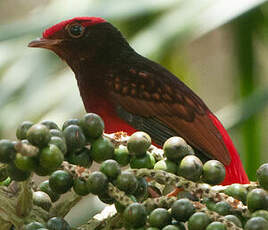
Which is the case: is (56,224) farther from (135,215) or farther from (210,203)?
(210,203)

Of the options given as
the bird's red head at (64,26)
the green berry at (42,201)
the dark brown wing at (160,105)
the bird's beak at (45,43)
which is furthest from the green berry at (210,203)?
the bird's red head at (64,26)

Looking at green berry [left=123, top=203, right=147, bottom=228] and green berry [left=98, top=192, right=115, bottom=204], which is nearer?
green berry [left=123, top=203, right=147, bottom=228]

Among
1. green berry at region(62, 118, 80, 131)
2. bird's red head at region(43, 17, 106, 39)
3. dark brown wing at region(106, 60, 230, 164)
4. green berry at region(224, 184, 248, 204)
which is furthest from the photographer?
bird's red head at region(43, 17, 106, 39)

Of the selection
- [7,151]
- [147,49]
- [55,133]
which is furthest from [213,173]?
[147,49]

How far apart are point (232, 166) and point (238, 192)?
2045 mm

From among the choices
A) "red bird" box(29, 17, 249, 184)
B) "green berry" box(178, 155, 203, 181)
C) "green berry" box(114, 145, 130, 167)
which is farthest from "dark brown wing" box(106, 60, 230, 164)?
"green berry" box(178, 155, 203, 181)

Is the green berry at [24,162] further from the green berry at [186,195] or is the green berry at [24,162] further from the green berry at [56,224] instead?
the green berry at [186,195]

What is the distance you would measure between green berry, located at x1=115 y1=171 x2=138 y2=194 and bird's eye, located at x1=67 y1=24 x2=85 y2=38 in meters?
2.51

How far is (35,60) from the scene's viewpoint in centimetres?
397

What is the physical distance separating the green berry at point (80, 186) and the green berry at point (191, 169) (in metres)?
0.23

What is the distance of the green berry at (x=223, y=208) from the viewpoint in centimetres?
155

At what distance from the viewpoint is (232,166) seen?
3.67 meters

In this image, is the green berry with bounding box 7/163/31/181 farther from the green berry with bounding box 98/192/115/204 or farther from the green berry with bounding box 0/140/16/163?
the green berry with bounding box 98/192/115/204

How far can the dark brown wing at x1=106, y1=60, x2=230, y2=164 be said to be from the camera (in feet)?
12.5
